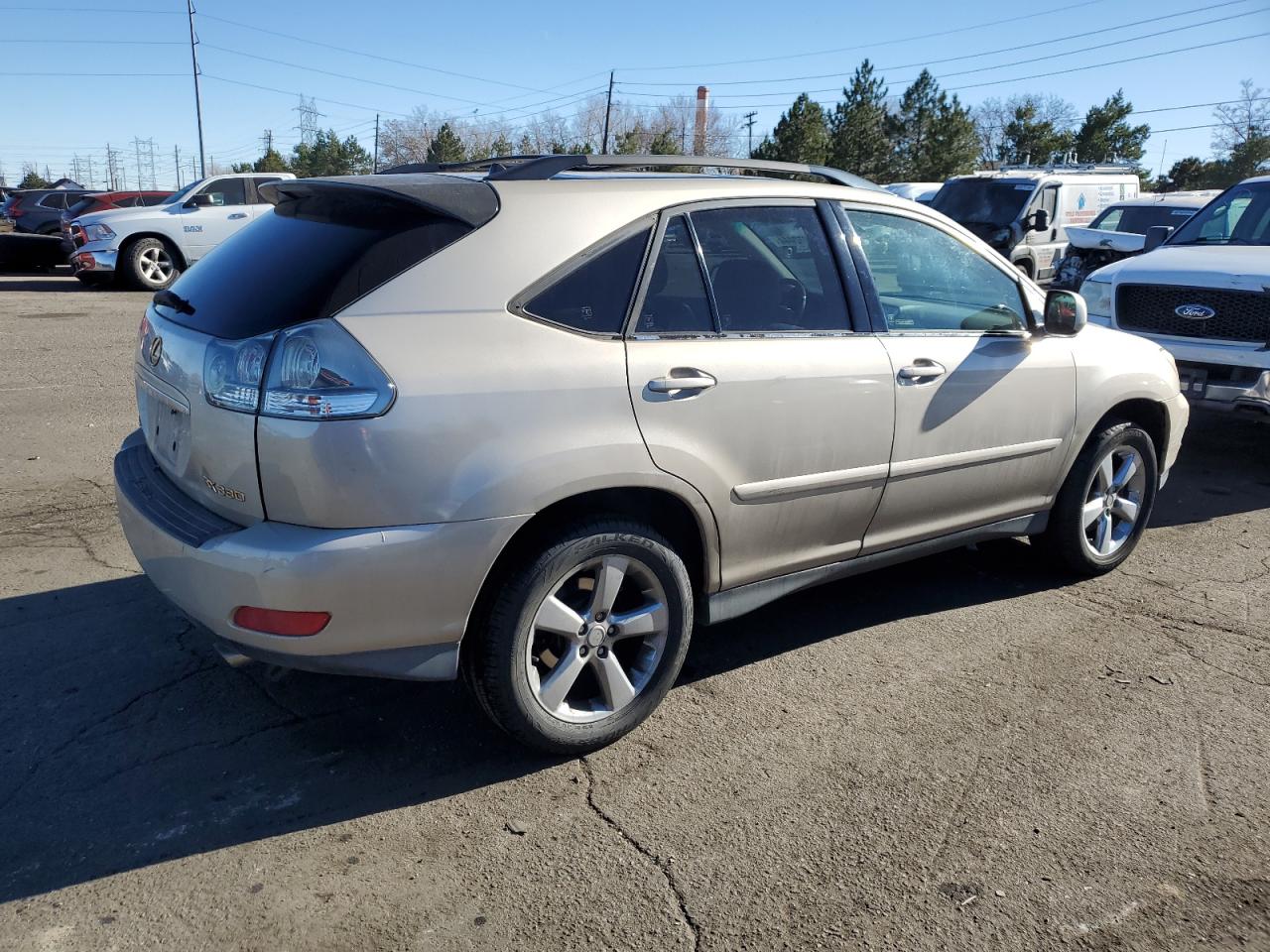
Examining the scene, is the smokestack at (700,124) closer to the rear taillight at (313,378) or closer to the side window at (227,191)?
the side window at (227,191)

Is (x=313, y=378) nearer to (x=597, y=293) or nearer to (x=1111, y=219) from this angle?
(x=597, y=293)

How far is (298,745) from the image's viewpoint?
332 cm

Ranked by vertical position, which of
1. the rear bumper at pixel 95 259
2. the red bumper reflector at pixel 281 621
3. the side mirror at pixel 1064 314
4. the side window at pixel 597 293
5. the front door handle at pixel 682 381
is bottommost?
the red bumper reflector at pixel 281 621

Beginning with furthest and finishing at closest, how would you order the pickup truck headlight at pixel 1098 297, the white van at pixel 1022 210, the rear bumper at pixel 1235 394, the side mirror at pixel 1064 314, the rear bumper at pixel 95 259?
the white van at pixel 1022 210, the rear bumper at pixel 95 259, the pickup truck headlight at pixel 1098 297, the rear bumper at pixel 1235 394, the side mirror at pixel 1064 314

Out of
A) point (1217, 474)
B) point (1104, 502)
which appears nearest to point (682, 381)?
point (1104, 502)

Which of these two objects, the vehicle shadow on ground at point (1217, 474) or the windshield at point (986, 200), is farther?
the windshield at point (986, 200)

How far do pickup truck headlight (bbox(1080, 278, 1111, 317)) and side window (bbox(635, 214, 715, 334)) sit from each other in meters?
5.24

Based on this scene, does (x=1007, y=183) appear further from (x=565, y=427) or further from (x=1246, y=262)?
(x=565, y=427)

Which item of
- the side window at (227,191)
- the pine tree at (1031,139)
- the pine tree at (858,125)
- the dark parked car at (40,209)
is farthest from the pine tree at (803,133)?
the side window at (227,191)

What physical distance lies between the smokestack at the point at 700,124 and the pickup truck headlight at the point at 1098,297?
8106cm

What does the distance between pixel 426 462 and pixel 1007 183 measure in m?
17.5

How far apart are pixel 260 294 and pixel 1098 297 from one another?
22.0ft

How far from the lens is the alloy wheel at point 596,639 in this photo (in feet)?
10.4

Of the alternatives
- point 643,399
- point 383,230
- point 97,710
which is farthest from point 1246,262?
point 97,710
